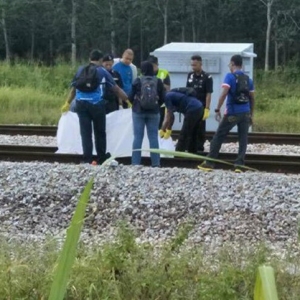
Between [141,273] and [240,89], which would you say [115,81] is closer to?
[240,89]

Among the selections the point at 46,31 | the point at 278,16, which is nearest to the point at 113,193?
the point at 278,16

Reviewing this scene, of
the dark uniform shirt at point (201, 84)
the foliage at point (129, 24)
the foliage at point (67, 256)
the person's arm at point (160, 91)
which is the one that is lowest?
the foliage at point (129, 24)

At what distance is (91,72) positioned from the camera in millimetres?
10539

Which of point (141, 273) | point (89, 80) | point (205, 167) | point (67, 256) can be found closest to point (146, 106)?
point (89, 80)

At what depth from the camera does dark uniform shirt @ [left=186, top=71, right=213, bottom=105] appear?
12430 millimetres

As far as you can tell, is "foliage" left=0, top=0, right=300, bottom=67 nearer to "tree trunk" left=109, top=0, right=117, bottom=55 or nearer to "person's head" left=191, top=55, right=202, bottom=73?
"tree trunk" left=109, top=0, right=117, bottom=55

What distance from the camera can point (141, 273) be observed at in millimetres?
4609

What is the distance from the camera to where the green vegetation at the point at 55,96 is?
1919 centimetres

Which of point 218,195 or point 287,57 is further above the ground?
point 218,195

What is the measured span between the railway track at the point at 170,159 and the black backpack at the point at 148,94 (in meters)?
1.03

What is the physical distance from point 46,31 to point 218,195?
44.8m

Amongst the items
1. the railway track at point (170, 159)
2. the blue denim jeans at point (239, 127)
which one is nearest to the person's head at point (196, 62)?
the railway track at point (170, 159)

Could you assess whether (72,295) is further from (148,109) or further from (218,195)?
(148,109)

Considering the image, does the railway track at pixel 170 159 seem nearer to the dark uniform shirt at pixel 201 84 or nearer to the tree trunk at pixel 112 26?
the dark uniform shirt at pixel 201 84
